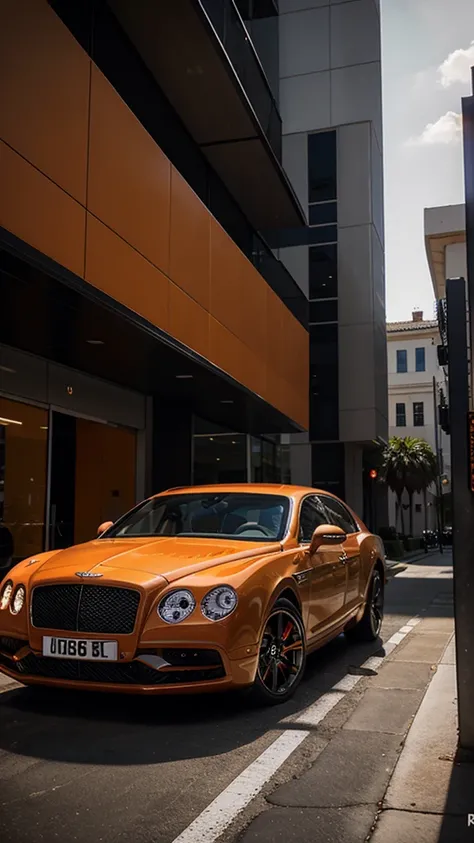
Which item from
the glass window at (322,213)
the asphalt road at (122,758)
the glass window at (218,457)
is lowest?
the asphalt road at (122,758)

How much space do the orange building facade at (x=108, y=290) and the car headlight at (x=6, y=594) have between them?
3071 millimetres

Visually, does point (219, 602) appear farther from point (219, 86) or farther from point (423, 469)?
point (423, 469)

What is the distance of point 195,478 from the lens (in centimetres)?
1830

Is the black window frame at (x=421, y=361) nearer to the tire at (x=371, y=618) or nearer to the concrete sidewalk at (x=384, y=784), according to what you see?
the tire at (x=371, y=618)

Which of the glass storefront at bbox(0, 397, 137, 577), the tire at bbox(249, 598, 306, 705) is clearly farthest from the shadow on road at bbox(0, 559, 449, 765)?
the glass storefront at bbox(0, 397, 137, 577)

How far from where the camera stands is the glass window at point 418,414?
7250 cm

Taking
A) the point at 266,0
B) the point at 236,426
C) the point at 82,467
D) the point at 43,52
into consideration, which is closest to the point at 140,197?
the point at 43,52

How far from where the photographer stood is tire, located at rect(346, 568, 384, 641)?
26.2 ft

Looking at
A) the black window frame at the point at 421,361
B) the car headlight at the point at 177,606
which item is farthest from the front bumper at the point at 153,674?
the black window frame at the point at 421,361

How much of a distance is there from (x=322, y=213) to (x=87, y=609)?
29.0 m

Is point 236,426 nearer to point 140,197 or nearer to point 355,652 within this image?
point 140,197

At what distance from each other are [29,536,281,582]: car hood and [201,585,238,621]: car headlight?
0.79 feet

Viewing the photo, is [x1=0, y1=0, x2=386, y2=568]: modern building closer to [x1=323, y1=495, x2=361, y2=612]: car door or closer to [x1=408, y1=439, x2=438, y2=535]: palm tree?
[x1=323, y1=495, x2=361, y2=612]: car door

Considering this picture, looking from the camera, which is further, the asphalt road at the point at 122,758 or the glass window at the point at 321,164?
the glass window at the point at 321,164
